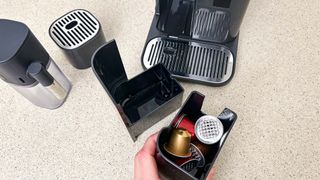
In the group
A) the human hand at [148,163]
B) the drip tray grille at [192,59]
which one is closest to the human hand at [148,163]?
the human hand at [148,163]

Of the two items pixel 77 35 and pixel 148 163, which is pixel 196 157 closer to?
pixel 148 163

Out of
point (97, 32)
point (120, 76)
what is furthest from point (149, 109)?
point (97, 32)

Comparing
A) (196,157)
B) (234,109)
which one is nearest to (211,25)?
(234,109)

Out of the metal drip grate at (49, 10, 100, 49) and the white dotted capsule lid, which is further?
the metal drip grate at (49, 10, 100, 49)

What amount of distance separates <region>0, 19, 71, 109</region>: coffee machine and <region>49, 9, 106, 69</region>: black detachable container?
5cm

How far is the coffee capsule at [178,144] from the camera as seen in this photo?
378mm

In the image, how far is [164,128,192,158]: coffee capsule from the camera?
38cm

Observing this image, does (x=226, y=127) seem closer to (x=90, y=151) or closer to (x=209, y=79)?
(x=209, y=79)

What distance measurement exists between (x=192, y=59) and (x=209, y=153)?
230mm

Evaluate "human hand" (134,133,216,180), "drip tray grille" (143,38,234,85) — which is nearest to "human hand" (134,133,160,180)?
"human hand" (134,133,216,180)

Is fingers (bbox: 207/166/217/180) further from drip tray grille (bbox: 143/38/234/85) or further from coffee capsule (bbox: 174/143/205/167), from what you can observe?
drip tray grille (bbox: 143/38/234/85)

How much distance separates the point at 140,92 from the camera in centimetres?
52

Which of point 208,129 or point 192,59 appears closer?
point 208,129

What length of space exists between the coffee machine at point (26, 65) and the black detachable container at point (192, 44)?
0.20 metres
